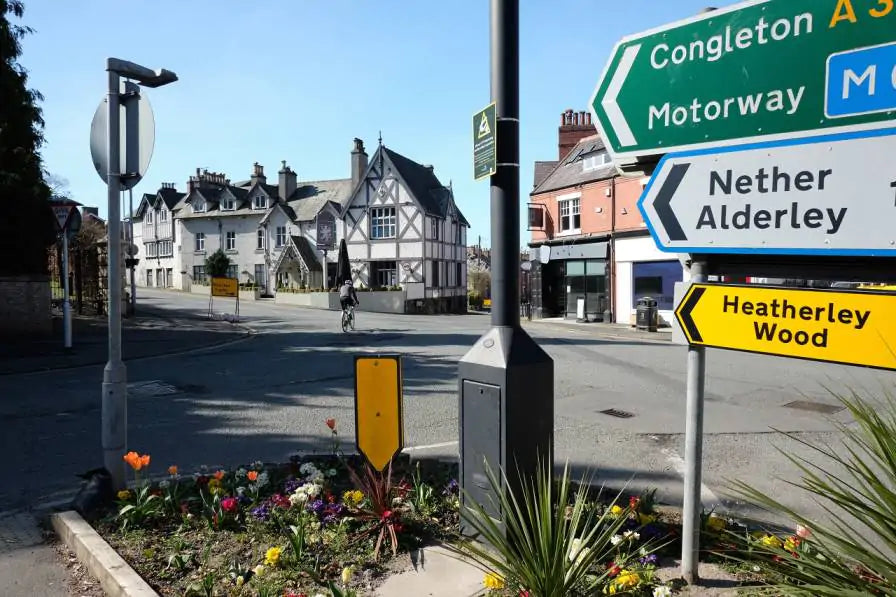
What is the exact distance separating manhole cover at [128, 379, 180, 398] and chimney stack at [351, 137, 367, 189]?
1381 inches

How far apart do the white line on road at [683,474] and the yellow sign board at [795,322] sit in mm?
1531

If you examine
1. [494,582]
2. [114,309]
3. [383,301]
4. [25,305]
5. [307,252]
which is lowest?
[494,582]

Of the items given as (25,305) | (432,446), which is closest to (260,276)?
(25,305)

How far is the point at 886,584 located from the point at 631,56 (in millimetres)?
2495

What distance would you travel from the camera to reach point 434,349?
47.5ft

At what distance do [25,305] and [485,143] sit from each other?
17.2m

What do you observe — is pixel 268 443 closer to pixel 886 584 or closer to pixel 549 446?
pixel 549 446

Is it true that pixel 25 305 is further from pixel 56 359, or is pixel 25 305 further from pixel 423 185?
pixel 423 185

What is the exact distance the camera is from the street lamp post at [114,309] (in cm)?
450

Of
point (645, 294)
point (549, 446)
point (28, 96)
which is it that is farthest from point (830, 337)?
point (645, 294)

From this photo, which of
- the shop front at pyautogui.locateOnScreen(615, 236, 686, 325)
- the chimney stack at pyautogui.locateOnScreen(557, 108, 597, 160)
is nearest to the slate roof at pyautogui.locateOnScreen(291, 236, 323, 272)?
the chimney stack at pyautogui.locateOnScreen(557, 108, 597, 160)

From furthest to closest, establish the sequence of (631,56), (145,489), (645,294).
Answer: (645,294), (145,489), (631,56)

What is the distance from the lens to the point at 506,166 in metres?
3.44

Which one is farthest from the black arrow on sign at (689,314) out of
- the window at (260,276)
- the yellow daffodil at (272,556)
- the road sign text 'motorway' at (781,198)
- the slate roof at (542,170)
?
the window at (260,276)
